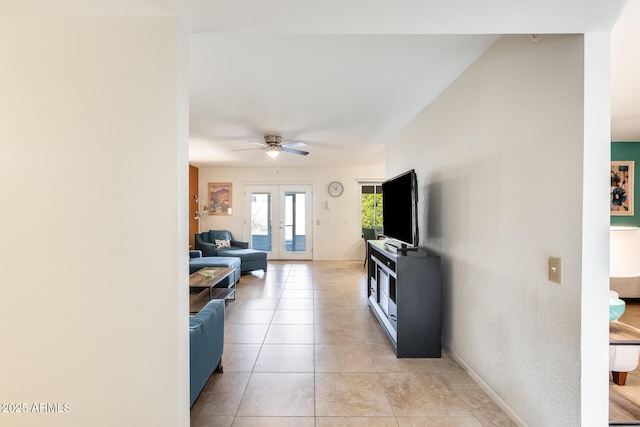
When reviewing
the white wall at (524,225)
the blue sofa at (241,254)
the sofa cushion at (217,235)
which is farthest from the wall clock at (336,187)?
the white wall at (524,225)

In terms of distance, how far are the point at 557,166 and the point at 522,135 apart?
316mm

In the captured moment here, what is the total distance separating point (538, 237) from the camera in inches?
61.3

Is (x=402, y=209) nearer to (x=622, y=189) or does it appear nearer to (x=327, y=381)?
(x=327, y=381)

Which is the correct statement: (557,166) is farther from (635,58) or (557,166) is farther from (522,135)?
(635,58)

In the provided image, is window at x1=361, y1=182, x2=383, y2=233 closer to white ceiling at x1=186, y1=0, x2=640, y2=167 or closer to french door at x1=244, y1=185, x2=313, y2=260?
french door at x1=244, y1=185, x2=313, y2=260

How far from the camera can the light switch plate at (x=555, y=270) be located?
1.43 meters

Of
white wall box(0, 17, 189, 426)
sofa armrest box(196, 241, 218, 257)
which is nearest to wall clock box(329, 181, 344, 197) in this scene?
sofa armrest box(196, 241, 218, 257)

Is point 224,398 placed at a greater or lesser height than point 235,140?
lesser

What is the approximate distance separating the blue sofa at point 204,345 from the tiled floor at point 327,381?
0.59ft

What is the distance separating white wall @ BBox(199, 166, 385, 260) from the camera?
7.50 meters

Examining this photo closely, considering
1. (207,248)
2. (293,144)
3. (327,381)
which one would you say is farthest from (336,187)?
(327,381)

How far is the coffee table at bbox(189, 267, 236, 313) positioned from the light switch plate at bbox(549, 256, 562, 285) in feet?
11.0

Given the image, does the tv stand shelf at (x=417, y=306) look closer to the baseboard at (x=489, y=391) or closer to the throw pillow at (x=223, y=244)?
the baseboard at (x=489, y=391)

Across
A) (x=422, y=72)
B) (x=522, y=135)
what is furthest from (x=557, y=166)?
(x=422, y=72)
